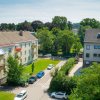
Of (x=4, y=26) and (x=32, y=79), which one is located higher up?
(x=4, y=26)

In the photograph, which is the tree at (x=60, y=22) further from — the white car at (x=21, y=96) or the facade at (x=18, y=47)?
the white car at (x=21, y=96)

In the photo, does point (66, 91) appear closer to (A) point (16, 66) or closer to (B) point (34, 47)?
(A) point (16, 66)

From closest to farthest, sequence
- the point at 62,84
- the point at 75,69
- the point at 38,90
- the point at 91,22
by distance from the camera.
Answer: the point at 62,84, the point at 38,90, the point at 75,69, the point at 91,22

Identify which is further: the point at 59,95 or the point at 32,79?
the point at 32,79

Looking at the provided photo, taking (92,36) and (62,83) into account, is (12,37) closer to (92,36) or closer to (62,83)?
(92,36)

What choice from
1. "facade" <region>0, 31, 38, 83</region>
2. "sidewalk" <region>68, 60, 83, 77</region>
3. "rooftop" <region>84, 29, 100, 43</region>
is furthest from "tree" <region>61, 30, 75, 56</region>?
"rooftop" <region>84, 29, 100, 43</region>

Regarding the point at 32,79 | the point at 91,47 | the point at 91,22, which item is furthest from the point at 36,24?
the point at 32,79
